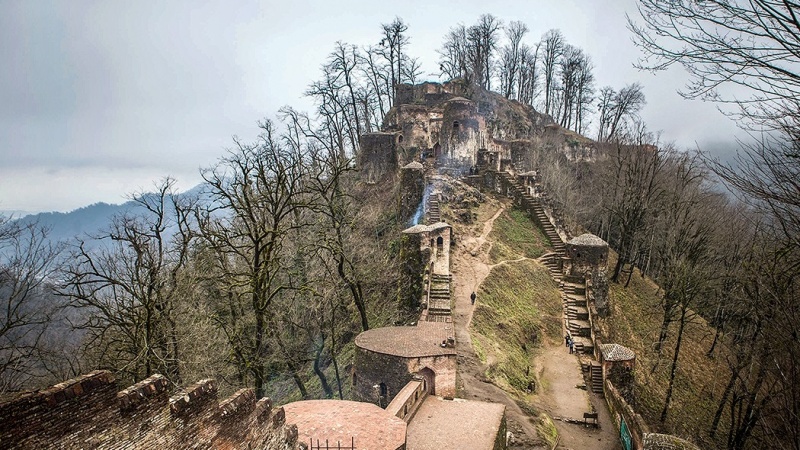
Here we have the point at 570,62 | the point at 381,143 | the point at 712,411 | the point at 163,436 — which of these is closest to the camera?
the point at 163,436

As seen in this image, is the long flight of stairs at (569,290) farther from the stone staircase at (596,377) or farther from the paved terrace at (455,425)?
the paved terrace at (455,425)

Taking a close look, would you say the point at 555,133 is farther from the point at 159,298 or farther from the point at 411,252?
the point at 159,298

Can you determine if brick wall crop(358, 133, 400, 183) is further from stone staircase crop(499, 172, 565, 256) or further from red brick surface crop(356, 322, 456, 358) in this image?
red brick surface crop(356, 322, 456, 358)

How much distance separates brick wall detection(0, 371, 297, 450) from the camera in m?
4.54

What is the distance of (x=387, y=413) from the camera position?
11.5m

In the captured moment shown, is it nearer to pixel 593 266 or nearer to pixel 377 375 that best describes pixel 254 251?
pixel 377 375

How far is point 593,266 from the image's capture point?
26.7 meters

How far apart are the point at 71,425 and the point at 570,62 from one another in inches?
2601

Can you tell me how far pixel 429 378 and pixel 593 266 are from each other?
16.8 m

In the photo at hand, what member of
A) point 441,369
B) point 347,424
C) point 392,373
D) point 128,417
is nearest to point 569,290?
point 441,369

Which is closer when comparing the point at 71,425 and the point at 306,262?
the point at 71,425

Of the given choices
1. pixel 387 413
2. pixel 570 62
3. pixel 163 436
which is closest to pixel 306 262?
pixel 387 413

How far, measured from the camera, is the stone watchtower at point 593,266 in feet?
85.9

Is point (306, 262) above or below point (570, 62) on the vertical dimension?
below
